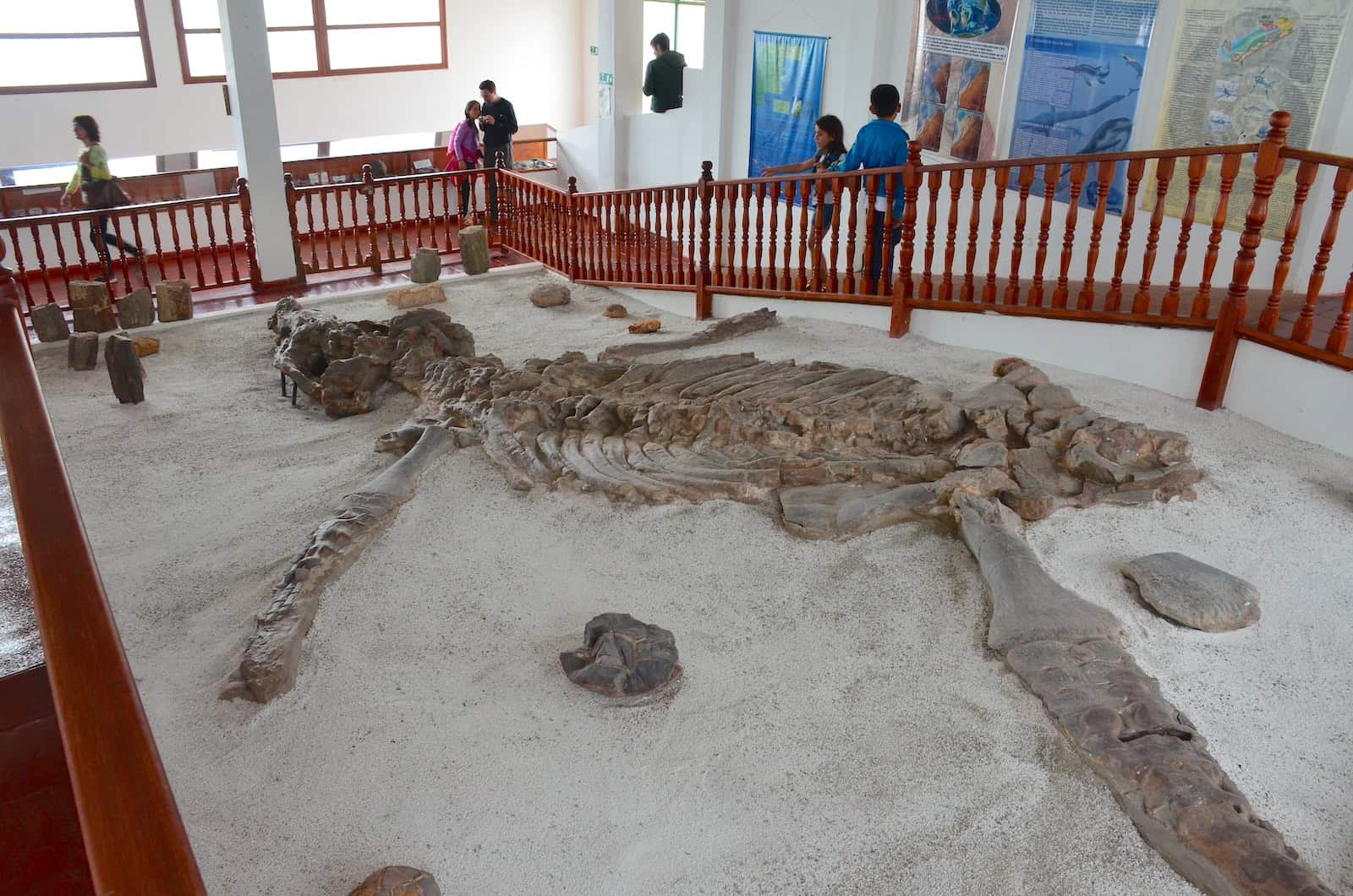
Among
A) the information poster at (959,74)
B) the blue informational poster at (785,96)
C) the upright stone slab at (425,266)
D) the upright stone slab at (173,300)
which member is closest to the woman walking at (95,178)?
the upright stone slab at (173,300)

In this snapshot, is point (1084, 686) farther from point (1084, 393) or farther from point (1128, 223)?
point (1128, 223)

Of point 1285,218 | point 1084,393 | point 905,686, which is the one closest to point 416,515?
point 905,686

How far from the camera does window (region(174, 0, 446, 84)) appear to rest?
12906 mm

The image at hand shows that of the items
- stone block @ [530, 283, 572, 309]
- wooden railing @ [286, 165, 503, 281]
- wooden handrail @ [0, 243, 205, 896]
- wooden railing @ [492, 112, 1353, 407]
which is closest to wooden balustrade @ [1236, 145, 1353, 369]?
wooden railing @ [492, 112, 1353, 407]

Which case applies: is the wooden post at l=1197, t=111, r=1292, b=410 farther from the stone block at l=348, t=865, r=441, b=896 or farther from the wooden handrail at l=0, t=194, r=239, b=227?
the wooden handrail at l=0, t=194, r=239, b=227

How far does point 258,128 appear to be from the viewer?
8.91 m

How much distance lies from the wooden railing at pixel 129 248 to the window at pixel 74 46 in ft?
6.32

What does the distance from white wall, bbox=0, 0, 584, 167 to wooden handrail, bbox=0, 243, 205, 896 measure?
500 inches

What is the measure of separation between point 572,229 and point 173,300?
11.2ft

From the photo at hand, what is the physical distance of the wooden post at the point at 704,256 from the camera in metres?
7.34

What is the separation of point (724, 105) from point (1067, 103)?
4374 mm

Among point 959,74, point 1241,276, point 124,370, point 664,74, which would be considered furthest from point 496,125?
point 1241,276

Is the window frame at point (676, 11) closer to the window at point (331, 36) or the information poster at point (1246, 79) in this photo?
the window at point (331, 36)

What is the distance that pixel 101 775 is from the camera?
1.20 m
